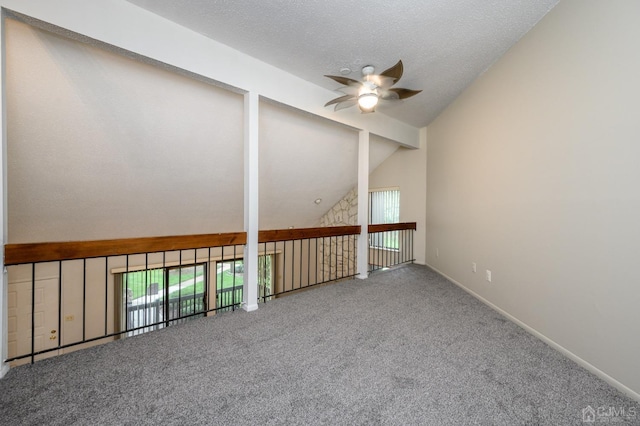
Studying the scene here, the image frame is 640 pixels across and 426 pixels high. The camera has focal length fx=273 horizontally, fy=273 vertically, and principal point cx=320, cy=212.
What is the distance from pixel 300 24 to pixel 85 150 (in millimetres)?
2433

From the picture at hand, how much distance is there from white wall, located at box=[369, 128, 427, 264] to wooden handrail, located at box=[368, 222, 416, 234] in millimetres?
181

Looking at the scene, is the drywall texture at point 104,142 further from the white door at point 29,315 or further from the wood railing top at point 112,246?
the wood railing top at point 112,246

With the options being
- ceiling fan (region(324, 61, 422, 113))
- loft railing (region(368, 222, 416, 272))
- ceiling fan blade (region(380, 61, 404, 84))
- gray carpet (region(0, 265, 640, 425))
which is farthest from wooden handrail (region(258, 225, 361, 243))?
ceiling fan blade (region(380, 61, 404, 84))

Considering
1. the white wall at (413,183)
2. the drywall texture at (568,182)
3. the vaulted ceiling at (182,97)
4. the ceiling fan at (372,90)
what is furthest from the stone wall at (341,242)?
the ceiling fan at (372,90)

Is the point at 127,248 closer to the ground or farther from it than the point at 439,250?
farther from it

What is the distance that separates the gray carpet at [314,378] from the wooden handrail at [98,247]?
0.71 meters

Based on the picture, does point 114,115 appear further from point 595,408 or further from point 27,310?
point 595,408

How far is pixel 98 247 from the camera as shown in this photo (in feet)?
6.82

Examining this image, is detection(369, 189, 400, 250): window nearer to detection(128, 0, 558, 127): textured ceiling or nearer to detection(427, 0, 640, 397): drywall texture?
detection(427, 0, 640, 397): drywall texture

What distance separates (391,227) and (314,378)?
345 cm

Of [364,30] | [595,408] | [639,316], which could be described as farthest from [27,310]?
[639,316]

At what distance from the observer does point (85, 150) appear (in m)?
2.74

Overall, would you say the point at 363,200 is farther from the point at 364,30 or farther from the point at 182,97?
the point at 182,97

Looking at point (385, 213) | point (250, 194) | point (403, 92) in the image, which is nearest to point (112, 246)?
point (250, 194)
